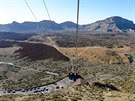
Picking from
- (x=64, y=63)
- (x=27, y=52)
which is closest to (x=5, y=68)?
(x=64, y=63)

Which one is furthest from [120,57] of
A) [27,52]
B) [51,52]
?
[27,52]

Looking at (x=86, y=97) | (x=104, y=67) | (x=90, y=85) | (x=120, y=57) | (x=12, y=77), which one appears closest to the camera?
(x=86, y=97)

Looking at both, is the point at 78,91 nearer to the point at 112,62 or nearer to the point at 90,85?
the point at 90,85

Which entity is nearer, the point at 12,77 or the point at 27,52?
the point at 12,77

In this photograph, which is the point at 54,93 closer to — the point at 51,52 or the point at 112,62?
the point at 112,62

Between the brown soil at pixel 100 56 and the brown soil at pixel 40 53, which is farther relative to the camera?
the brown soil at pixel 40 53

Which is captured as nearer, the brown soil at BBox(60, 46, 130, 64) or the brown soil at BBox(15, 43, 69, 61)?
the brown soil at BBox(60, 46, 130, 64)

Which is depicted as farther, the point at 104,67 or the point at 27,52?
the point at 27,52

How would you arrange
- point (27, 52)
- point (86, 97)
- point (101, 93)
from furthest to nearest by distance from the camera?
point (27, 52), point (101, 93), point (86, 97)

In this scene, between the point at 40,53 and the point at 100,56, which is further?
the point at 40,53
